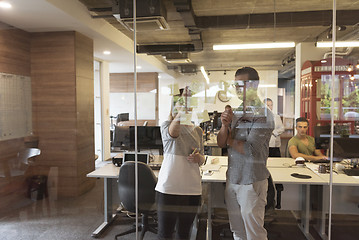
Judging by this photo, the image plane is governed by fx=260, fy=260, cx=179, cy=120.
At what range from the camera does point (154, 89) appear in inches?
106

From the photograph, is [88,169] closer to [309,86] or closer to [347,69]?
[309,86]

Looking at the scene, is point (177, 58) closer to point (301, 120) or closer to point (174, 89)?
point (174, 89)

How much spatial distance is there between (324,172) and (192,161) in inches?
49.9

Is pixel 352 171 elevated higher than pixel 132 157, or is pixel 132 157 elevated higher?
pixel 132 157

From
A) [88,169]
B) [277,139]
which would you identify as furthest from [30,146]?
[277,139]

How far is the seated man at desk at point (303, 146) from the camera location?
8.07 feet

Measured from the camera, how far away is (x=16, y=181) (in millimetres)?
3264

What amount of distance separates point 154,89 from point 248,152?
113 centimetres

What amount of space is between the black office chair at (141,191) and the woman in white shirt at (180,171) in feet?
0.30

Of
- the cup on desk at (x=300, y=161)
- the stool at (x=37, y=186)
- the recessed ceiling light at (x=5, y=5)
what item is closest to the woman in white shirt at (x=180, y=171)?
the cup on desk at (x=300, y=161)

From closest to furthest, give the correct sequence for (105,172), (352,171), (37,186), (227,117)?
1. (227,117)
2. (352,171)
3. (105,172)
4. (37,186)

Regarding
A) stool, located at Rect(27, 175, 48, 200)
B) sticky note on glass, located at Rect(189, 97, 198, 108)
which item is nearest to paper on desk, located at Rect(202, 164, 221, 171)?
sticky note on glass, located at Rect(189, 97, 198, 108)

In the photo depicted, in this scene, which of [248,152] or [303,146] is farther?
[303,146]

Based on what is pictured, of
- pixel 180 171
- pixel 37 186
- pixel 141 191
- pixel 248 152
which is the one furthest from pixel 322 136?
pixel 37 186
